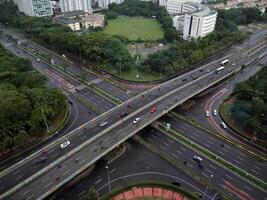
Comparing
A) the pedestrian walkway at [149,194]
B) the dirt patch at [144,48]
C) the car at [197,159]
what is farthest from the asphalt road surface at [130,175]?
the dirt patch at [144,48]

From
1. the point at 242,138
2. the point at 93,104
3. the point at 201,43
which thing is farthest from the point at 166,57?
the point at 242,138

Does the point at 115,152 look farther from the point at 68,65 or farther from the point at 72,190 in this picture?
the point at 68,65

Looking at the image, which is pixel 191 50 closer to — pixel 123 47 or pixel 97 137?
pixel 123 47

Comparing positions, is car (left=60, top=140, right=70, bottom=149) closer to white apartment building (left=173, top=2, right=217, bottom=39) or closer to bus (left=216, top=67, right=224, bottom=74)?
bus (left=216, top=67, right=224, bottom=74)

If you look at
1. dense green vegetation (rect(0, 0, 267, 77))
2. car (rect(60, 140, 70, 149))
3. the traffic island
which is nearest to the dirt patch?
dense green vegetation (rect(0, 0, 267, 77))

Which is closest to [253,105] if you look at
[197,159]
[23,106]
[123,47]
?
[197,159]

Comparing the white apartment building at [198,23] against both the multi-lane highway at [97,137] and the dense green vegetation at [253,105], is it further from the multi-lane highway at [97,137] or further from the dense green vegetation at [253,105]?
the dense green vegetation at [253,105]

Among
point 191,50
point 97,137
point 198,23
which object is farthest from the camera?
point 198,23

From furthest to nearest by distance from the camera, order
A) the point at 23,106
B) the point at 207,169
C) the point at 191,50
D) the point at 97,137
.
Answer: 1. the point at 191,50
2. the point at 23,106
3. the point at 97,137
4. the point at 207,169
